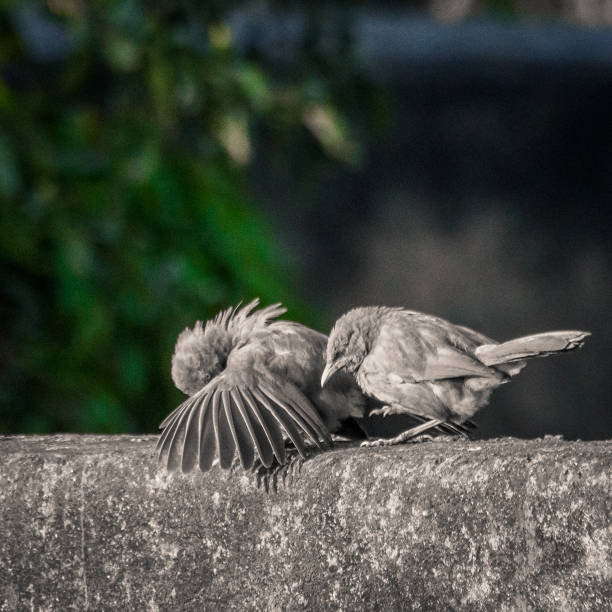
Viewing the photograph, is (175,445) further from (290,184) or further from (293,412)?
(290,184)

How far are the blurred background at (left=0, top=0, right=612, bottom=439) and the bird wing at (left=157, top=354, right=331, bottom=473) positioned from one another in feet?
5.41

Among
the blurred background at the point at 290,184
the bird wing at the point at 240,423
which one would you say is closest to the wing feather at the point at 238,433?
the bird wing at the point at 240,423

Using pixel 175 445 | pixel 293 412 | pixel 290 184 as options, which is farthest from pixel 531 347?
pixel 290 184

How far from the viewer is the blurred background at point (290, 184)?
4.56m

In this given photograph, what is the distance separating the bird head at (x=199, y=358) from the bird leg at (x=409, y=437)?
623 mm

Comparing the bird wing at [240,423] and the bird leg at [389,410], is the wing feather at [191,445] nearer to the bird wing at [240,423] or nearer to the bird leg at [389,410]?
the bird wing at [240,423]

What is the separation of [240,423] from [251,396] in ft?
0.56

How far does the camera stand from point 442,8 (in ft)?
26.7

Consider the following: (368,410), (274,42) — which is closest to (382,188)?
(274,42)

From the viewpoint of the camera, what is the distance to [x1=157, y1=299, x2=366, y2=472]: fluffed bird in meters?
2.54

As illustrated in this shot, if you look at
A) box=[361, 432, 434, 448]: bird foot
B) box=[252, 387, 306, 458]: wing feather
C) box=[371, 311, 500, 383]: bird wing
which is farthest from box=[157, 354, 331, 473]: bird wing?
box=[371, 311, 500, 383]: bird wing

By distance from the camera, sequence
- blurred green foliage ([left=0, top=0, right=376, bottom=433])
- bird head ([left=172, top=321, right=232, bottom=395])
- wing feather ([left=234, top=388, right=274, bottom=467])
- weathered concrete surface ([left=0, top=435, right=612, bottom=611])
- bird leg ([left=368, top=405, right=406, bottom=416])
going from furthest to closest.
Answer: blurred green foliage ([left=0, top=0, right=376, bottom=433])
bird head ([left=172, top=321, right=232, bottom=395])
bird leg ([left=368, top=405, right=406, bottom=416])
wing feather ([left=234, top=388, right=274, bottom=467])
weathered concrete surface ([left=0, top=435, right=612, bottom=611])

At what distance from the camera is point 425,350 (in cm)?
274

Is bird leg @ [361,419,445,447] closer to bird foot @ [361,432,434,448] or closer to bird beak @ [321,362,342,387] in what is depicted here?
bird foot @ [361,432,434,448]
